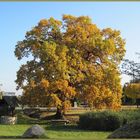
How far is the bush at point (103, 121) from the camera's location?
98.7 feet

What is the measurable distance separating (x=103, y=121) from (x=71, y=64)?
48.8ft

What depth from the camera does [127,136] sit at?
17.1 meters

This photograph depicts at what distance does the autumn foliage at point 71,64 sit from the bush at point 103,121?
1046 centimetres

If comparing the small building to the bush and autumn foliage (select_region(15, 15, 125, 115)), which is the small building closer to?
autumn foliage (select_region(15, 15, 125, 115))

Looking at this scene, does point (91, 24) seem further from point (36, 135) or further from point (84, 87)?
point (36, 135)

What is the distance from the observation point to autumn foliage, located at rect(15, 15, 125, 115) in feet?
141

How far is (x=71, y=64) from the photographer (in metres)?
44.6

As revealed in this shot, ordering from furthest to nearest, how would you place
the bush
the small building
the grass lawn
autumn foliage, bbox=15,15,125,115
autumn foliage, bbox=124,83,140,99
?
the small building
autumn foliage, bbox=15,15,125,115
the bush
the grass lawn
autumn foliage, bbox=124,83,140,99

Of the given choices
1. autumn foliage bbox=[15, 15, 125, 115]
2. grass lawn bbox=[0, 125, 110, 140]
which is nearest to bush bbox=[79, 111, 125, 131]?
grass lawn bbox=[0, 125, 110, 140]

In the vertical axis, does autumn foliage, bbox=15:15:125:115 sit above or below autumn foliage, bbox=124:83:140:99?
above

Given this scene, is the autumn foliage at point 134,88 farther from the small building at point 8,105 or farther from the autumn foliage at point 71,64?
the small building at point 8,105

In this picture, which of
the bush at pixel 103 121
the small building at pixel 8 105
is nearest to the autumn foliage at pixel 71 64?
the small building at pixel 8 105

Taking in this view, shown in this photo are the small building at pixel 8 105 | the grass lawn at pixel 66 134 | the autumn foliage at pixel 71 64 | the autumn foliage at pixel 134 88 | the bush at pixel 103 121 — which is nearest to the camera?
the autumn foliage at pixel 134 88

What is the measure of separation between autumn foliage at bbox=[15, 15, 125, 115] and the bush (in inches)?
412
